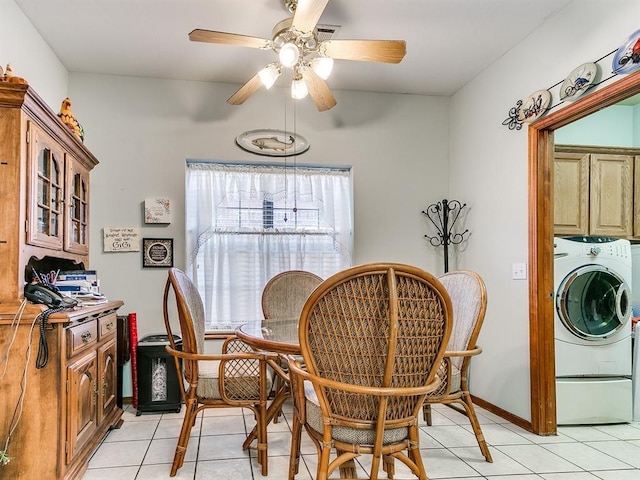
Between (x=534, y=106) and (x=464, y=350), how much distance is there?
168 cm

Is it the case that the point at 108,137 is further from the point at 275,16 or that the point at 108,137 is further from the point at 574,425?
the point at 574,425

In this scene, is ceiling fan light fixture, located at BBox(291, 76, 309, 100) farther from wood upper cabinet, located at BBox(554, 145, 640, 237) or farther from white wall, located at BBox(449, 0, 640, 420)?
wood upper cabinet, located at BBox(554, 145, 640, 237)

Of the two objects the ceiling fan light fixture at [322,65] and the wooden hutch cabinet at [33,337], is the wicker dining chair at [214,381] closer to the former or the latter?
the wooden hutch cabinet at [33,337]

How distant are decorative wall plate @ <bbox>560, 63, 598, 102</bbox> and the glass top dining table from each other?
2074 millimetres

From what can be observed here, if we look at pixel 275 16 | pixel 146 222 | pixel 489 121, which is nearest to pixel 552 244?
pixel 489 121

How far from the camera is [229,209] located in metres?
3.90

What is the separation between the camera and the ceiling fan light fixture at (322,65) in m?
2.39

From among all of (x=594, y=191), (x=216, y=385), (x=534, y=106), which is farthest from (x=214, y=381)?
(x=594, y=191)

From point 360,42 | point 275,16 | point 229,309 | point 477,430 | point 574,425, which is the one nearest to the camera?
point 360,42

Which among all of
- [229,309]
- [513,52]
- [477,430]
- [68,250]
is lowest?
[477,430]

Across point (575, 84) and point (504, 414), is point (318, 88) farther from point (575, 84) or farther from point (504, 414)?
point (504, 414)

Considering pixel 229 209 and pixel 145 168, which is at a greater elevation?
pixel 145 168

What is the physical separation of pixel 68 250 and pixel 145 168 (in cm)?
107

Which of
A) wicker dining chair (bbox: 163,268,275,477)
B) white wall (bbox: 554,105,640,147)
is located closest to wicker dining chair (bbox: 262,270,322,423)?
wicker dining chair (bbox: 163,268,275,477)
